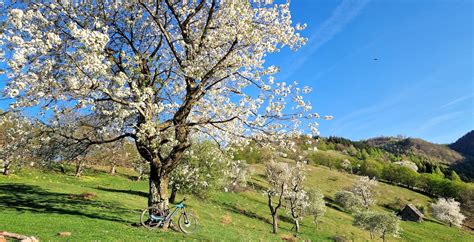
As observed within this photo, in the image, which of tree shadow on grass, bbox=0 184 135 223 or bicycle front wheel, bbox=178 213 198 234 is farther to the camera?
tree shadow on grass, bbox=0 184 135 223

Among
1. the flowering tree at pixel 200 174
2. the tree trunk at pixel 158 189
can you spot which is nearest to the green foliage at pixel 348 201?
the flowering tree at pixel 200 174

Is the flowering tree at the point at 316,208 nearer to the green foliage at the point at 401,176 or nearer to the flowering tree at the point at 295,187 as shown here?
the flowering tree at the point at 295,187

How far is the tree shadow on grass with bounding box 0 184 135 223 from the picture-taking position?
90.4 feet

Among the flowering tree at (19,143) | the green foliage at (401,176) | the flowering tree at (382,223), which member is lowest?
the flowering tree at (382,223)

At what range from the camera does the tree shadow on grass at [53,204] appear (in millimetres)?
27547

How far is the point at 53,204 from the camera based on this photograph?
30953mm

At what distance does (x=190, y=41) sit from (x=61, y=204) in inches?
775

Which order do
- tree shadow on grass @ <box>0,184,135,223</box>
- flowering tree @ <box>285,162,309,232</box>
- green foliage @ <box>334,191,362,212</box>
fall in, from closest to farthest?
1. tree shadow on grass @ <box>0,184,135,223</box>
2. flowering tree @ <box>285,162,309,232</box>
3. green foliage @ <box>334,191,362,212</box>

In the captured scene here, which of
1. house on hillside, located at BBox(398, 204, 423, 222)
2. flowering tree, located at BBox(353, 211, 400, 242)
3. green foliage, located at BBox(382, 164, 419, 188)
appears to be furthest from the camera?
green foliage, located at BBox(382, 164, 419, 188)

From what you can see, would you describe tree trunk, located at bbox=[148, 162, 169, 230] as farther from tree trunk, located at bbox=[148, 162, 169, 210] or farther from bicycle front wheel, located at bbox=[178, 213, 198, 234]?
bicycle front wheel, located at bbox=[178, 213, 198, 234]

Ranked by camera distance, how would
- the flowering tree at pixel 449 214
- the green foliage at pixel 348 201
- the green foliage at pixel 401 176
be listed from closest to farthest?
the green foliage at pixel 348 201, the flowering tree at pixel 449 214, the green foliage at pixel 401 176

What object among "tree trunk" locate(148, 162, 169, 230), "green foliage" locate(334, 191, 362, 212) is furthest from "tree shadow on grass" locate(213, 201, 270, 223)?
"green foliage" locate(334, 191, 362, 212)

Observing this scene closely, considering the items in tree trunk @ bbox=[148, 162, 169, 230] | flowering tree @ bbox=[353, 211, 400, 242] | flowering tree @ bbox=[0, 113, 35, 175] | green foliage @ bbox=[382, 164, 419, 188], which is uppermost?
green foliage @ bbox=[382, 164, 419, 188]

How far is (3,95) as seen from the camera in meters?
14.8
